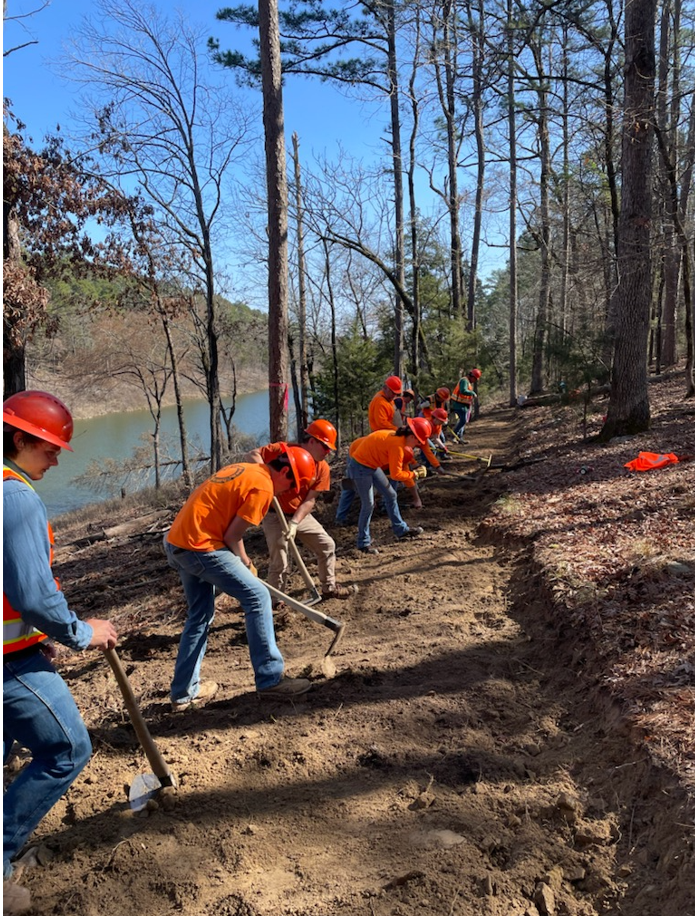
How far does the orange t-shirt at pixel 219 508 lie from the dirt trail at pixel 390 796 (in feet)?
4.13

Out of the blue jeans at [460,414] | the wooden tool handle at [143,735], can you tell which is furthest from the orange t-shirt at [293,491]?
the blue jeans at [460,414]

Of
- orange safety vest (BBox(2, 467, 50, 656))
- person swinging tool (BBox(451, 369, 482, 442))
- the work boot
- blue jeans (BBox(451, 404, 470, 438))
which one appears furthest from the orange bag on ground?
the work boot

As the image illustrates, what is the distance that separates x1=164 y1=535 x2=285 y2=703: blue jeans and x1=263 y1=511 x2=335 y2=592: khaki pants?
5.37 feet

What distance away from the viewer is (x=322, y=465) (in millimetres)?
5434

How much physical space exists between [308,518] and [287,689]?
2.22 metres

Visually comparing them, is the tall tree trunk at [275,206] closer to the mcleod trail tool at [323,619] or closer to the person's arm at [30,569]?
the mcleod trail tool at [323,619]

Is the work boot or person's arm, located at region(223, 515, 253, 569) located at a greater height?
person's arm, located at region(223, 515, 253, 569)

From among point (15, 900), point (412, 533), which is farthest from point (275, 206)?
point (15, 900)

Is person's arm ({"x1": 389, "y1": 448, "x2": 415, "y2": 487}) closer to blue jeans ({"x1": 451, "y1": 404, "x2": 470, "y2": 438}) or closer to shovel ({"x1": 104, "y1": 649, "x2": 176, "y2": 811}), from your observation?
shovel ({"x1": 104, "y1": 649, "x2": 176, "y2": 811})

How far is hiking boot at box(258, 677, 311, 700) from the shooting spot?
4172 millimetres

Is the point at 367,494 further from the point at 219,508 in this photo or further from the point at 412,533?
the point at 219,508

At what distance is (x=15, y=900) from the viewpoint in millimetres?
2578

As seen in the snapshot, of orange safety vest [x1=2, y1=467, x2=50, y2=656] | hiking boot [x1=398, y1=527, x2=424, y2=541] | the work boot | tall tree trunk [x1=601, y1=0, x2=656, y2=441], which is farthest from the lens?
tall tree trunk [x1=601, y1=0, x2=656, y2=441]

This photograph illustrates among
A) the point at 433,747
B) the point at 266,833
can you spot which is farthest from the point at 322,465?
the point at 266,833
